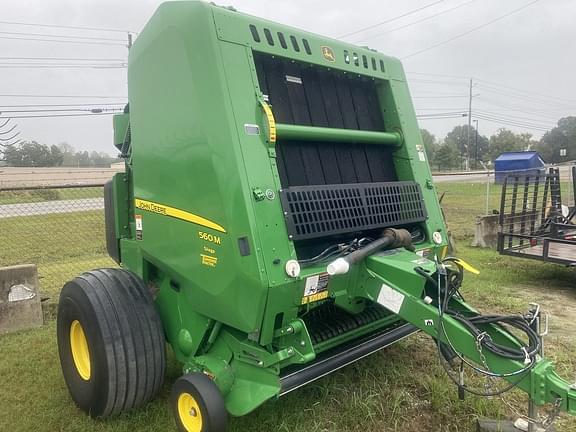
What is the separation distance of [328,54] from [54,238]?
9.23m

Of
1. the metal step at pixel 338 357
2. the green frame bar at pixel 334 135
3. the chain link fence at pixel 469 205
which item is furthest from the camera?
the chain link fence at pixel 469 205

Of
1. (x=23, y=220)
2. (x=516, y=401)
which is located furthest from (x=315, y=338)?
(x=23, y=220)

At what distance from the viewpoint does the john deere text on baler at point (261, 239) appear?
7.82 ft

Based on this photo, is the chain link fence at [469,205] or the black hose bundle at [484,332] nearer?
the black hose bundle at [484,332]

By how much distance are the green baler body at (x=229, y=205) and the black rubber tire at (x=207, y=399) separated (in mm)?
114

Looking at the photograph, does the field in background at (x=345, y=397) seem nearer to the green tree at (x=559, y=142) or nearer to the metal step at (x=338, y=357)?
the metal step at (x=338, y=357)

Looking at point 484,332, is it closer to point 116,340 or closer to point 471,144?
point 116,340

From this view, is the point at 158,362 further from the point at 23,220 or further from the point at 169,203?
the point at 23,220

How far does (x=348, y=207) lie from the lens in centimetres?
282

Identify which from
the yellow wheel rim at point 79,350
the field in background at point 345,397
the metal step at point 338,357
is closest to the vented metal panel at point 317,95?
the metal step at point 338,357

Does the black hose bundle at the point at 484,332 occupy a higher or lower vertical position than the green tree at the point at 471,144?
lower

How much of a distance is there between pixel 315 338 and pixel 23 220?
1213 centimetres

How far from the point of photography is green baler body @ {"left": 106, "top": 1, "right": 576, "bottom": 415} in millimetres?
2400

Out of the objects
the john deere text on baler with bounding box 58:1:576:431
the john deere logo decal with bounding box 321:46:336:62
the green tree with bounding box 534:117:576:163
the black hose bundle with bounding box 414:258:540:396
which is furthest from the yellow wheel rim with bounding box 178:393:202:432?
the green tree with bounding box 534:117:576:163
